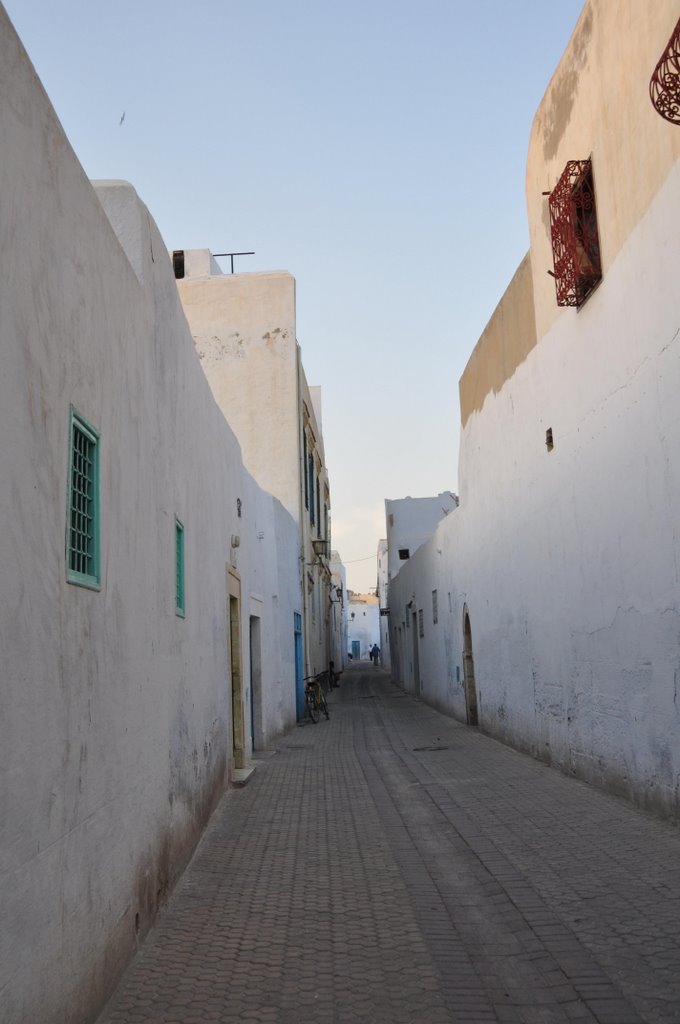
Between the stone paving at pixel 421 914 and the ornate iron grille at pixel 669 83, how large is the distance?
5127 millimetres

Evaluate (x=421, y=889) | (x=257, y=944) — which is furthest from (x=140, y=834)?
(x=421, y=889)

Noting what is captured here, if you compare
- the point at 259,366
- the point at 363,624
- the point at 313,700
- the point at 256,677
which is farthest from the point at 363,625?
the point at 256,677

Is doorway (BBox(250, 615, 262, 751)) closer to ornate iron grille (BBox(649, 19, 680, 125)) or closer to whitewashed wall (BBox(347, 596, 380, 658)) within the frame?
ornate iron grille (BBox(649, 19, 680, 125))

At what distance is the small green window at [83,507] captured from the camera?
3.97 metres

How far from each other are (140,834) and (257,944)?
851 millimetres

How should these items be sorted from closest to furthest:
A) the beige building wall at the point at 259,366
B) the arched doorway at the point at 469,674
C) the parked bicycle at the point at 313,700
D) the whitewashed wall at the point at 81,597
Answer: the whitewashed wall at the point at 81,597 < the arched doorway at the point at 469,674 < the parked bicycle at the point at 313,700 < the beige building wall at the point at 259,366

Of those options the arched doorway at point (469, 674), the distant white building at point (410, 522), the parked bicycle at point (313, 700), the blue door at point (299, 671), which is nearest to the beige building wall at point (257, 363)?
the blue door at point (299, 671)

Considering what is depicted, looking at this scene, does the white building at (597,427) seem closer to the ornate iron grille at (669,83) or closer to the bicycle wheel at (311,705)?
the ornate iron grille at (669,83)

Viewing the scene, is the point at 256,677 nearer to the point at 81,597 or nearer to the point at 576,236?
the point at 576,236

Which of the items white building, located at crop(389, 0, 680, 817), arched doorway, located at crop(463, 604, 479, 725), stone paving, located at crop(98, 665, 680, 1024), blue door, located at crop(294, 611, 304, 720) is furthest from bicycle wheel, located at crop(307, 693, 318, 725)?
stone paving, located at crop(98, 665, 680, 1024)

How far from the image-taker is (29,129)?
3.56 m

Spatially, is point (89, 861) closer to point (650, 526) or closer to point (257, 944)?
point (257, 944)

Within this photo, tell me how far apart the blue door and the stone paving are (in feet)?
31.3

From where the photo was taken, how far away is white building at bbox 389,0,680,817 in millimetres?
7266
